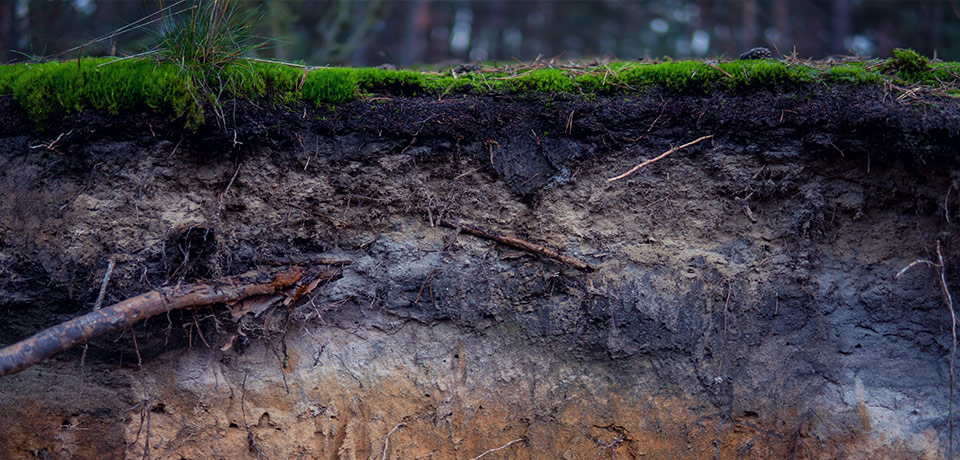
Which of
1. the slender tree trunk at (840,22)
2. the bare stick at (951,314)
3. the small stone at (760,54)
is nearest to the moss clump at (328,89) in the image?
the small stone at (760,54)

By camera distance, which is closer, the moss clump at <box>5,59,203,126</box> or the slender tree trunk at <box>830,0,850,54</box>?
the moss clump at <box>5,59,203,126</box>

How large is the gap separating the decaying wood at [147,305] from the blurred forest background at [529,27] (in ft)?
5.03

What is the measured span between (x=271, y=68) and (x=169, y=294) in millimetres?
1455

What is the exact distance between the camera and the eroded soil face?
118 inches

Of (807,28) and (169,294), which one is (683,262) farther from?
(807,28)

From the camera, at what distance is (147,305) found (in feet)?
8.56

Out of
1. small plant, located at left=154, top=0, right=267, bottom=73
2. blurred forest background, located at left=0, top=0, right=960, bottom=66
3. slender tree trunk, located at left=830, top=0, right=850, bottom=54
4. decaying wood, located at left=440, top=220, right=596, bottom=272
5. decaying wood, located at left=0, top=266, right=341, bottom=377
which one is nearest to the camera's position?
decaying wood, located at left=0, top=266, right=341, bottom=377

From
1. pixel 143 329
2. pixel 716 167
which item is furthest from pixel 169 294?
pixel 716 167

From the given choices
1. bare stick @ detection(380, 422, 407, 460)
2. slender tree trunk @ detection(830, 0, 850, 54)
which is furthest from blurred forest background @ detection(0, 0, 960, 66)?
bare stick @ detection(380, 422, 407, 460)

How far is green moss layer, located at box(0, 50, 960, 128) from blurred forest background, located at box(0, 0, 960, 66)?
0.35 metres

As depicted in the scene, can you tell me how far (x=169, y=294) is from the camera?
8.82ft

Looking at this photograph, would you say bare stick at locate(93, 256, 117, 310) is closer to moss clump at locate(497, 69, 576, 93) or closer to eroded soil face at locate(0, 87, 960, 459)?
eroded soil face at locate(0, 87, 960, 459)

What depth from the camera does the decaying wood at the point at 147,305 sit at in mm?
2297

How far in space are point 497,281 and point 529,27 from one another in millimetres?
14460
